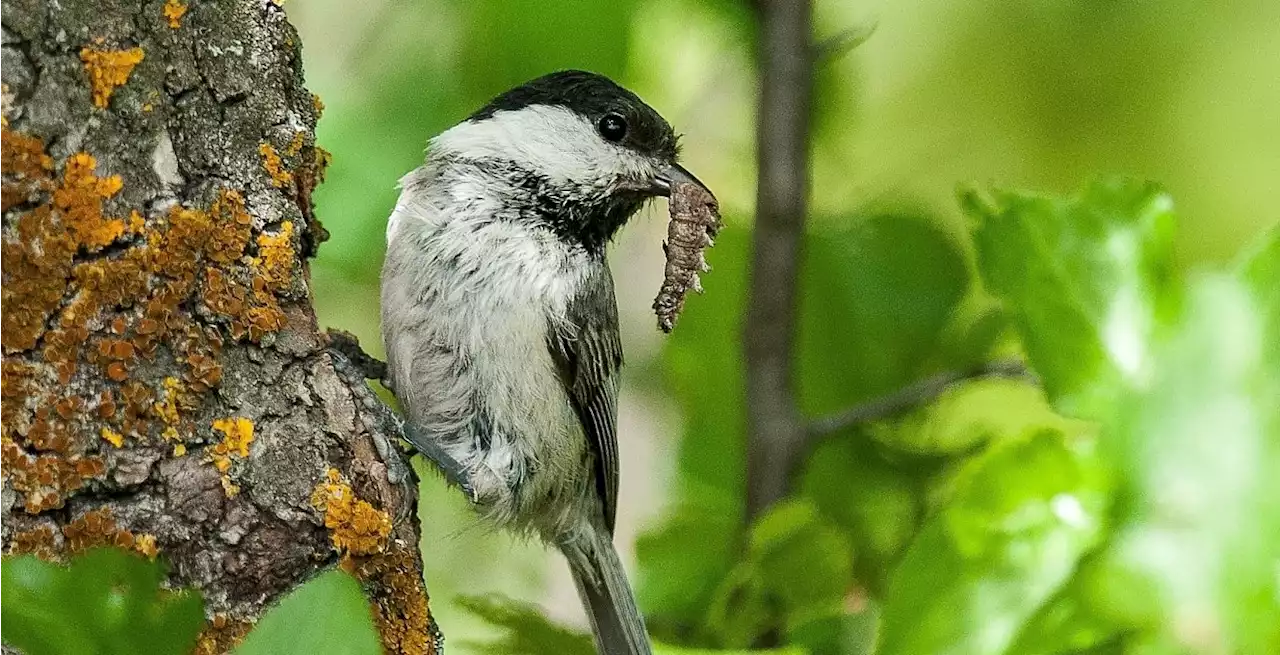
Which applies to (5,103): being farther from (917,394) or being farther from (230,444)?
(917,394)

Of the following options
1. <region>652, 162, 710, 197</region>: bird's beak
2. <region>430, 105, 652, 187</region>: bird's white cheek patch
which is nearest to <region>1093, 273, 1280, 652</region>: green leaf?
<region>652, 162, 710, 197</region>: bird's beak

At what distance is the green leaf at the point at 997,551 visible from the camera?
1.35 m

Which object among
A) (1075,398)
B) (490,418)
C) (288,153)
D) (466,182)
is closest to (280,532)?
(288,153)

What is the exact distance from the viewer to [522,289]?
64.8 inches

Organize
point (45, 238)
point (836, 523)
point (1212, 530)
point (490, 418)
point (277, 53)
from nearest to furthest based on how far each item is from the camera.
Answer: point (45, 238), point (277, 53), point (1212, 530), point (490, 418), point (836, 523)

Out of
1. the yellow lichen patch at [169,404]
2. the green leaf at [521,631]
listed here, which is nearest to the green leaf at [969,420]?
the green leaf at [521,631]

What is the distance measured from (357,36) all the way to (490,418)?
880 millimetres

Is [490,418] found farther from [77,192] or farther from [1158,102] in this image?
[1158,102]

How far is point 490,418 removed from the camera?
66.7 inches

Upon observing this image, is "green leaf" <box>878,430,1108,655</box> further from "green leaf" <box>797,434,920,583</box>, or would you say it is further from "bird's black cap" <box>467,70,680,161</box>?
"bird's black cap" <box>467,70,680,161</box>

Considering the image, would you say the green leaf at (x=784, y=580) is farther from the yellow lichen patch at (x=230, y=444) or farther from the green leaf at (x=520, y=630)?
the yellow lichen patch at (x=230, y=444)

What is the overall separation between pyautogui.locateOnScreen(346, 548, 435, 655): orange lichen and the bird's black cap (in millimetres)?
842

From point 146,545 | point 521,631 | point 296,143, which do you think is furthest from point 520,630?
point 296,143

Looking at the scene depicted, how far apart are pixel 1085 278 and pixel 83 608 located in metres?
1.19
